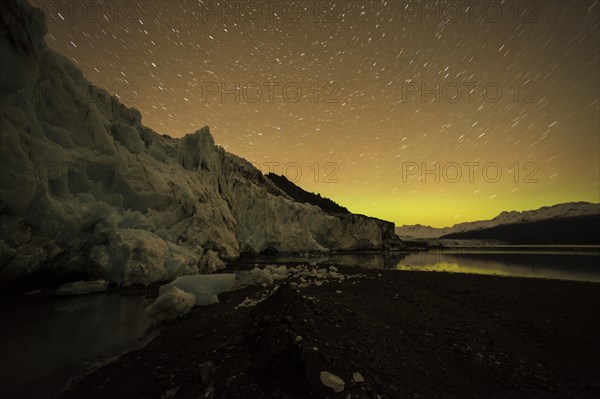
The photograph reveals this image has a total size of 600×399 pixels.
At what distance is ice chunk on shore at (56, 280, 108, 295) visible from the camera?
36.9 feet

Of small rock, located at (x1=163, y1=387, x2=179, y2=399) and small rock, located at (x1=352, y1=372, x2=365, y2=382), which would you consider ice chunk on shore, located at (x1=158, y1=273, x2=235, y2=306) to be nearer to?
small rock, located at (x1=163, y1=387, x2=179, y2=399)

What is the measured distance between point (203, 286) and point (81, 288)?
6.47 meters

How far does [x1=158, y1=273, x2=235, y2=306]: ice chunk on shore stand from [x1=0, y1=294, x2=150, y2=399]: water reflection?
1354mm

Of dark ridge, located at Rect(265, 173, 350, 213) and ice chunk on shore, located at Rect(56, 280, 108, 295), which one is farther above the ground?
dark ridge, located at Rect(265, 173, 350, 213)

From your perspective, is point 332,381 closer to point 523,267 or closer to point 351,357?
point 351,357

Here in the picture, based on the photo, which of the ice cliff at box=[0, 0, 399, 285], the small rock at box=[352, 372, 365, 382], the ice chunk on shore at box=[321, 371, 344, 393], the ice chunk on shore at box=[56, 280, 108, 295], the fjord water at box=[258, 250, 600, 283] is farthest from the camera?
the fjord water at box=[258, 250, 600, 283]

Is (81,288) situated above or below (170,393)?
below

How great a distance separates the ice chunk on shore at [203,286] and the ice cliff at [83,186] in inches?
231

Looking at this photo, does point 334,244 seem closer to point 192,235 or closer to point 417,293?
point 192,235

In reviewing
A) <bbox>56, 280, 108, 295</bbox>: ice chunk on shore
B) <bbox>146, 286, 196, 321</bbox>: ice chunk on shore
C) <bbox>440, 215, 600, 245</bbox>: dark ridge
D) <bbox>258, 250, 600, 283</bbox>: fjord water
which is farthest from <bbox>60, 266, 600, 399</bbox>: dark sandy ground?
<bbox>440, 215, 600, 245</bbox>: dark ridge

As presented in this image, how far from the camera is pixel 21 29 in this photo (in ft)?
29.6

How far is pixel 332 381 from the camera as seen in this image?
3418 millimetres

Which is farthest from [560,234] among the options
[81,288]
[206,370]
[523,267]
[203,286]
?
[81,288]

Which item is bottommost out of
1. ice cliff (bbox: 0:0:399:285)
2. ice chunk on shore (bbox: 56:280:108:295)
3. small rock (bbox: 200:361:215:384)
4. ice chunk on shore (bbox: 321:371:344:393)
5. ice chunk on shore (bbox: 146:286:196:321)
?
ice chunk on shore (bbox: 56:280:108:295)
